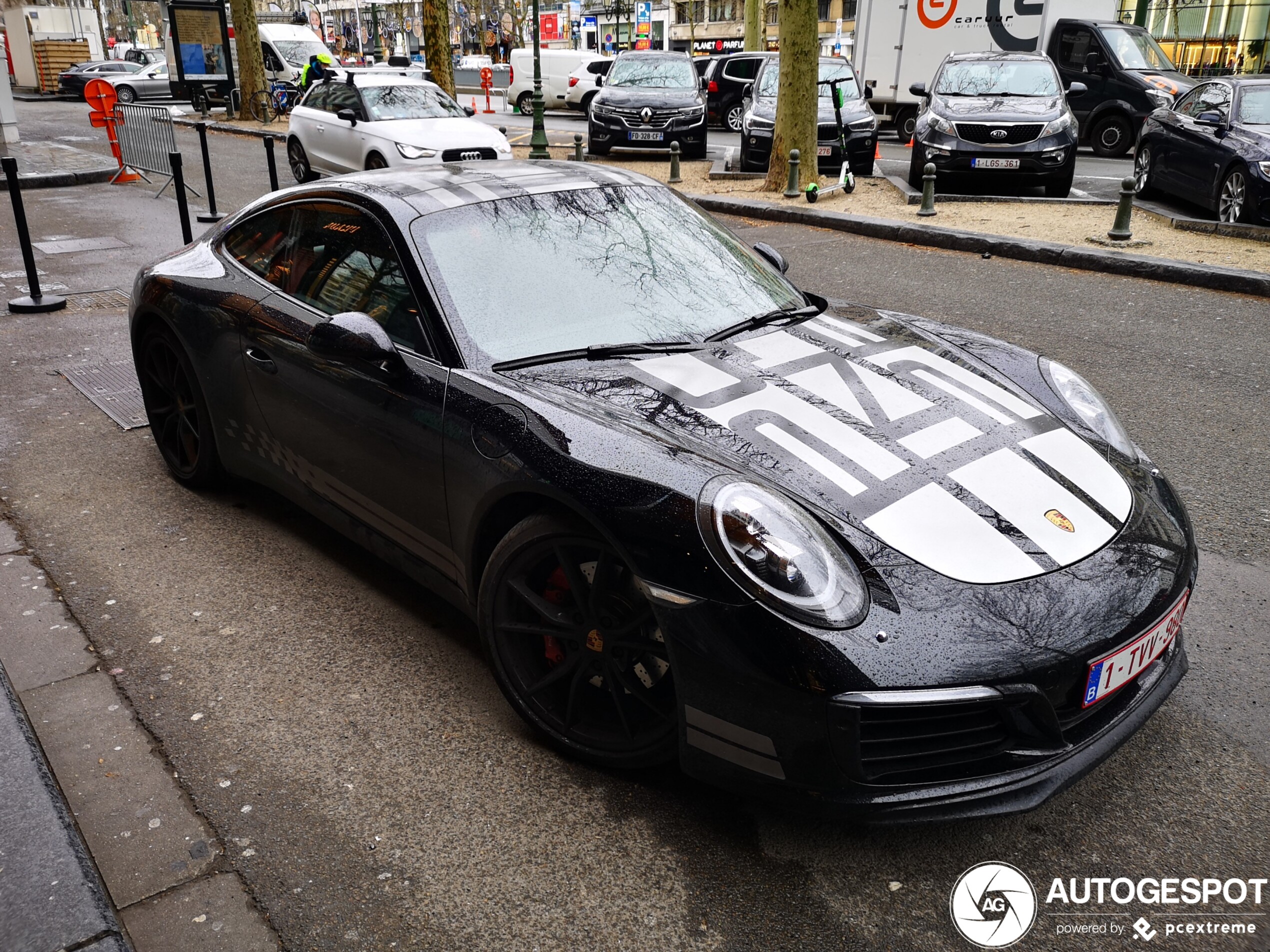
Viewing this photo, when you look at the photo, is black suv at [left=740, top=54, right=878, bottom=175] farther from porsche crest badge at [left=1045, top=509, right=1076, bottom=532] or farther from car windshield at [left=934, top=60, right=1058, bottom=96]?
porsche crest badge at [left=1045, top=509, right=1076, bottom=532]

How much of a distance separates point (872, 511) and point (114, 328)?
22.2ft

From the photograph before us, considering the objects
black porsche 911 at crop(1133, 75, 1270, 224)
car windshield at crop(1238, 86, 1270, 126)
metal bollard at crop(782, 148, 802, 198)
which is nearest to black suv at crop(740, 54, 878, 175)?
metal bollard at crop(782, 148, 802, 198)

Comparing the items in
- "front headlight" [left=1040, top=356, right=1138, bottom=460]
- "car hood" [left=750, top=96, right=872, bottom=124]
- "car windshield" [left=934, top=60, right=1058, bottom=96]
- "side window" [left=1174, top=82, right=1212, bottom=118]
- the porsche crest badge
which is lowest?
the porsche crest badge

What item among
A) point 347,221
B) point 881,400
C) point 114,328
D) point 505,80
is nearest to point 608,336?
point 881,400

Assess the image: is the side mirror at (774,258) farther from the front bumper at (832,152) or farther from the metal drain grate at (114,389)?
the front bumper at (832,152)

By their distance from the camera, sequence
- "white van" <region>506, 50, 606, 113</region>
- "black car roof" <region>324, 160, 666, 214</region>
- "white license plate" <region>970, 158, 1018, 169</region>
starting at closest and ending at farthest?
"black car roof" <region>324, 160, 666, 214</region> < "white license plate" <region>970, 158, 1018, 169</region> < "white van" <region>506, 50, 606, 113</region>

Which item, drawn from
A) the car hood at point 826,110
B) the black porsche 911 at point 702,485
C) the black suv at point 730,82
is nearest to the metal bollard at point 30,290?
the black porsche 911 at point 702,485

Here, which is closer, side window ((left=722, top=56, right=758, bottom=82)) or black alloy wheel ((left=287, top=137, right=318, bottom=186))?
black alloy wheel ((left=287, top=137, right=318, bottom=186))

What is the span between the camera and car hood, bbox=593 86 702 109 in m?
18.0

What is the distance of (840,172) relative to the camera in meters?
15.0

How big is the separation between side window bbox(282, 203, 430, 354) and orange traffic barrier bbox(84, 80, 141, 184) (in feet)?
42.4

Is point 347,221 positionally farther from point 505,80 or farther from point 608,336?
point 505,80

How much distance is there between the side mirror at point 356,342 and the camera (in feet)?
10.2

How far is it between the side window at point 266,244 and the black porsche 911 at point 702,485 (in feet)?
0.06
